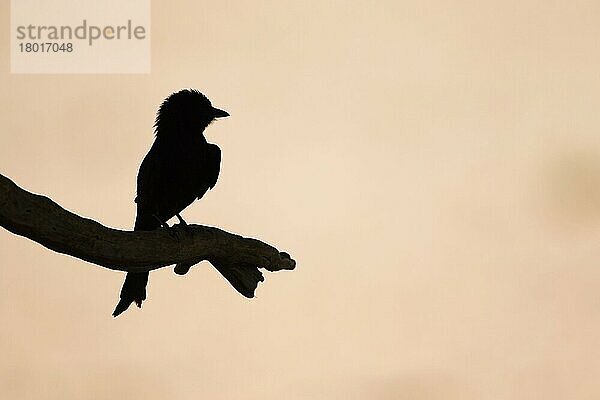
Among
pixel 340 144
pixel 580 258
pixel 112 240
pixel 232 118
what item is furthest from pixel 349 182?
pixel 112 240

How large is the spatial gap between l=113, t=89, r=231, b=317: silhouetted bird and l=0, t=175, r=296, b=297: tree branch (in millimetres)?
166

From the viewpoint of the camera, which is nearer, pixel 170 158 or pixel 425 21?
pixel 170 158

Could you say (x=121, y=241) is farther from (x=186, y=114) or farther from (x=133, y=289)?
(x=186, y=114)

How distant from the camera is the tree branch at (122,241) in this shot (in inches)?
64.6

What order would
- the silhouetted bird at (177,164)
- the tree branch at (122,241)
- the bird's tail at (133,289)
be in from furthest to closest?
the silhouetted bird at (177,164) < the bird's tail at (133,289) < the tree branch at (122,241)

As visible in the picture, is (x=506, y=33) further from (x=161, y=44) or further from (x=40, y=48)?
(x=40, y=48)

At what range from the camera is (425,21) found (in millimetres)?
4480

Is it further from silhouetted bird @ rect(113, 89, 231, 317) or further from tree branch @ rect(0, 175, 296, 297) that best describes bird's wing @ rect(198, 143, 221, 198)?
tree branch @ rect(0, 175, 296, 297)

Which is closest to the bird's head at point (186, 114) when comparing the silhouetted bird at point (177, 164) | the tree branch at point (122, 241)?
the silhouetted bird at point (177, 164)

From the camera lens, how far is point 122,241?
188 centimetres

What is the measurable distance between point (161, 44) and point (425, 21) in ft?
4.46

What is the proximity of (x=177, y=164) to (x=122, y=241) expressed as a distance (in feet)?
1.98

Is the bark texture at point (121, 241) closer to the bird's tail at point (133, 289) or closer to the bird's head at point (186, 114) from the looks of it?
the bird's tail at point (133, 289)

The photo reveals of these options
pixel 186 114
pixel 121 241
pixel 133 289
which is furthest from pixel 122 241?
pixel 186 114
